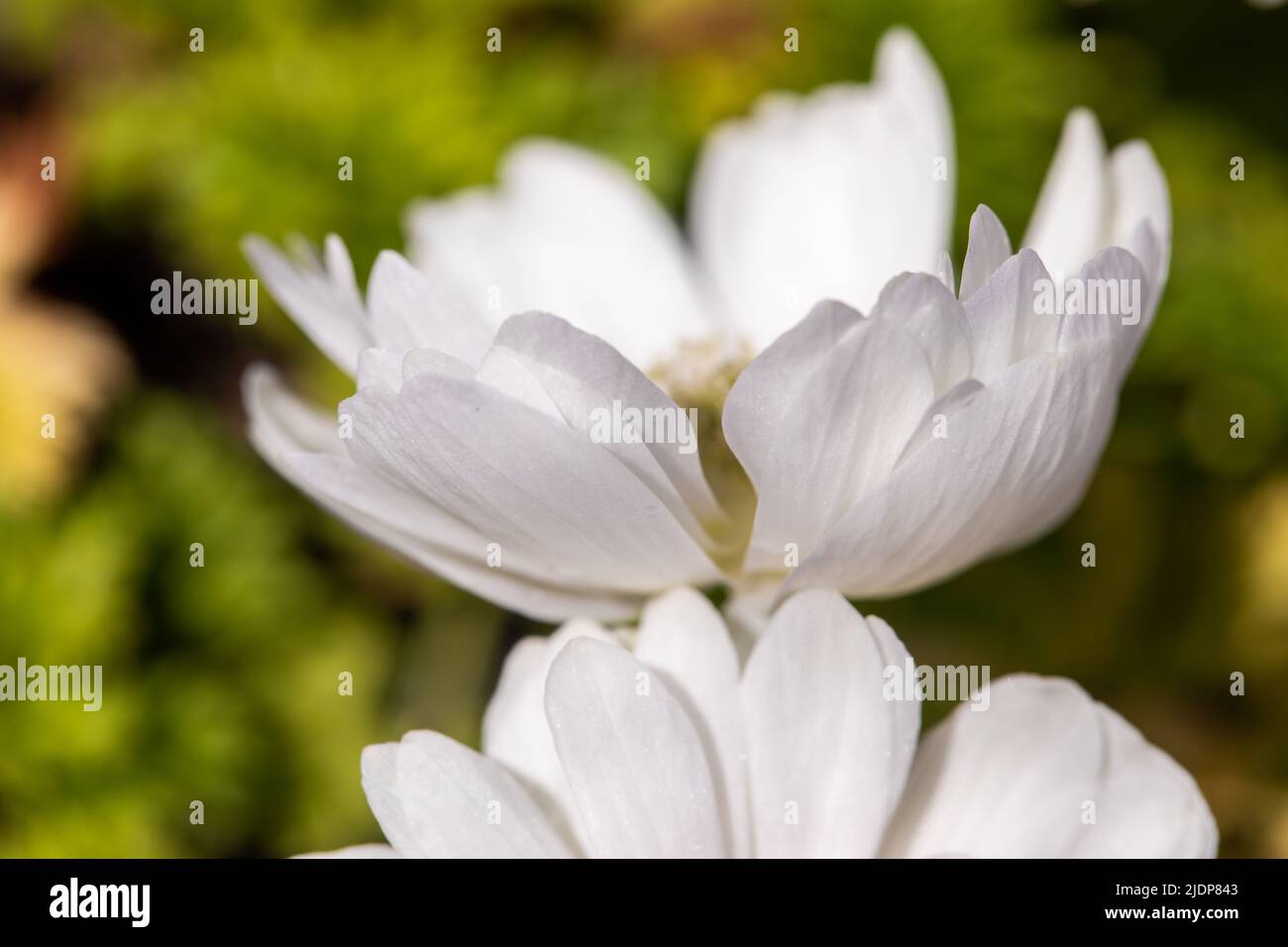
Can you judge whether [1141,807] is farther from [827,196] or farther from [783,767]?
[827,196]

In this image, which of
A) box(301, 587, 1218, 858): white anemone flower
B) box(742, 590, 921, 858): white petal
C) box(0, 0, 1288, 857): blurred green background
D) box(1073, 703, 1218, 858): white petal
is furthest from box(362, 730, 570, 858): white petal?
box(0, 0, 1288, 857): blurred green background

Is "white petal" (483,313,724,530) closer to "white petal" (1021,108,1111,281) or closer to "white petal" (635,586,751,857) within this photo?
"white petal" (635,586,751,857)

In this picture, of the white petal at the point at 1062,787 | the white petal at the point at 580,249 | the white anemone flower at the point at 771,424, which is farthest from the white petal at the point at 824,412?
the white petal at the point at 580,249

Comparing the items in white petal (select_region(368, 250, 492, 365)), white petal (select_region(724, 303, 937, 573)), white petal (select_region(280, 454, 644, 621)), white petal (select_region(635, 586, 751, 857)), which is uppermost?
white petal (select_region(368, 250, 492, 365))

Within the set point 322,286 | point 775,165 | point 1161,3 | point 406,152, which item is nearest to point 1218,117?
point 1161,3

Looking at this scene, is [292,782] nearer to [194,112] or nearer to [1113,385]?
[194,112]
